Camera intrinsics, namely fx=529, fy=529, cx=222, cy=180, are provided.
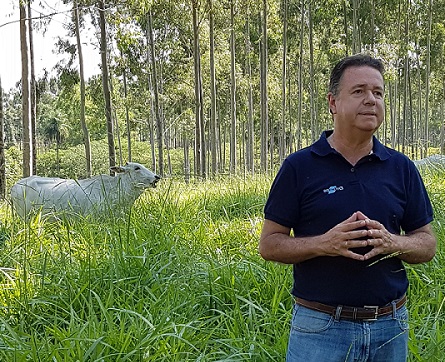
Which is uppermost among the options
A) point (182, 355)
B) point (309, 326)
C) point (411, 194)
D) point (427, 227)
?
point (411, 194)

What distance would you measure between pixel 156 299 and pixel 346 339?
1682 mm

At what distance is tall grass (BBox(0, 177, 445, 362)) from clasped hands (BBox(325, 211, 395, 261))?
32.5 inches

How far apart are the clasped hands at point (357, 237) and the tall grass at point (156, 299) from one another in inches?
32.5

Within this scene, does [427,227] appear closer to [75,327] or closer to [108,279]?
[75,327]

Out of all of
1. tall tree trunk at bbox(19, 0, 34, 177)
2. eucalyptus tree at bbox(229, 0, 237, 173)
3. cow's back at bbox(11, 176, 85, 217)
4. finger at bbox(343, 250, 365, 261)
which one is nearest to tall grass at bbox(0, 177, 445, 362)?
finger at bbox(343, 250, 365, 261)

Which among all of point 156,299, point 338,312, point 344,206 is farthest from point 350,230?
point 156,299

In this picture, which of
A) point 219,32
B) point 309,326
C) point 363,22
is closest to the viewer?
point 309,326

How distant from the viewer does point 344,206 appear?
2.04m

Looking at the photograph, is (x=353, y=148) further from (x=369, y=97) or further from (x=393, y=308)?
(x=393, y=308)

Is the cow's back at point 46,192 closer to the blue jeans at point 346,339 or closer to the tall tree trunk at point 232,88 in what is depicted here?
the blue jeans at point 346,339

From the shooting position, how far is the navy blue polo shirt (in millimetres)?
2021

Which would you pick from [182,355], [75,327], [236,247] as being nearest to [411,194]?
[182,355]

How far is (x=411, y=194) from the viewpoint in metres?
2.18

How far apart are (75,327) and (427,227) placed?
192 cm
